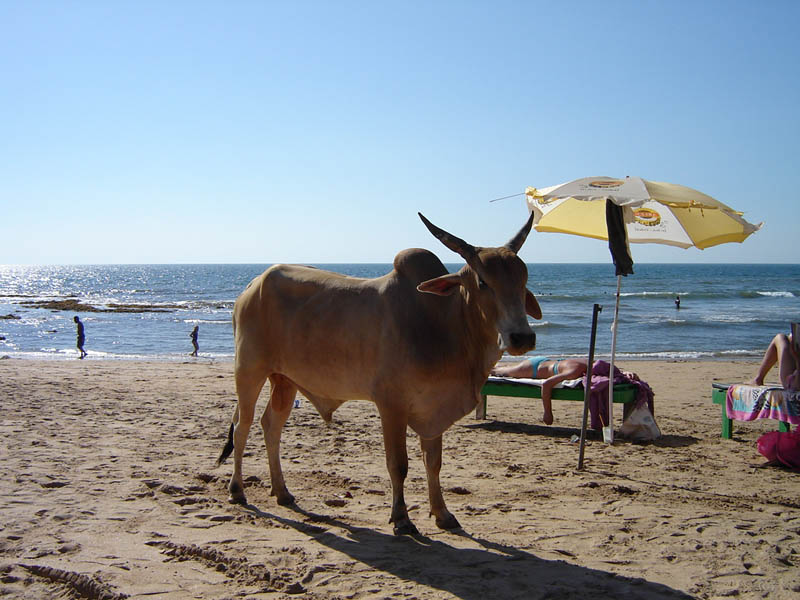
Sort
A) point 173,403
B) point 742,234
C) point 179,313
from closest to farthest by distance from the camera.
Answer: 1. point 742,234
2. point 173,403
3. point 179,313

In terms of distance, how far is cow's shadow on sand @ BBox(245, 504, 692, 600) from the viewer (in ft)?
13.2

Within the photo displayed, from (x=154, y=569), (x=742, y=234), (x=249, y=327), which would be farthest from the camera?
(x=742, y=234)

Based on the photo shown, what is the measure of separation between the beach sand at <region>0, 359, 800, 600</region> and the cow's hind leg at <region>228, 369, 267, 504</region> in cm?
19

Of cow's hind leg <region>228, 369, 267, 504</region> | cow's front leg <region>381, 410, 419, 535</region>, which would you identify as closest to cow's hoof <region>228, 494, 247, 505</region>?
cow's hind leg <region>228, 369, 267, 504</region>

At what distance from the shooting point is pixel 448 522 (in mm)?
5219

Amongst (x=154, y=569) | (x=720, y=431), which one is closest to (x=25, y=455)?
(x=154, y=569)

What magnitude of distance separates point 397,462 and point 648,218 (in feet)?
15.5

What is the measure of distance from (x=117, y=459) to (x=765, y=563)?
580 centimetres

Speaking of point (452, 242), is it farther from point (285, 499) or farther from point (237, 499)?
point (237, 499)

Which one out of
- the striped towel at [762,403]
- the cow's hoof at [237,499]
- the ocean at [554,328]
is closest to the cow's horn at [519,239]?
the cow's hoof at [237,499]

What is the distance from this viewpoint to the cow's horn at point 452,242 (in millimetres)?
4742

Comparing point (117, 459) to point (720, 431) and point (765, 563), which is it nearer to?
point (765, 563)

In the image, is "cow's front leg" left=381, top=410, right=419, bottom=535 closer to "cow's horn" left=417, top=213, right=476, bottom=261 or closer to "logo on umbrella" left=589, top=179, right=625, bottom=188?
"cow's horn" left=417, top=213, right=476, bottom=261

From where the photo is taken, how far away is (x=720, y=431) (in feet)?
31.0
